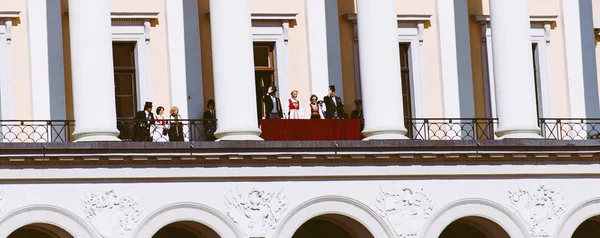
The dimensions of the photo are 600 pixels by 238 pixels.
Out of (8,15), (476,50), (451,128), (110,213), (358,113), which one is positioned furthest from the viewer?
(476,50)

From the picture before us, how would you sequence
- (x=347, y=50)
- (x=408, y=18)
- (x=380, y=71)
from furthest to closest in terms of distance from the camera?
1. (x=408, y=18)
2. (x=347, y=50)
3. (x=380, y=71)

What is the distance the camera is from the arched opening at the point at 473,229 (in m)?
45.1

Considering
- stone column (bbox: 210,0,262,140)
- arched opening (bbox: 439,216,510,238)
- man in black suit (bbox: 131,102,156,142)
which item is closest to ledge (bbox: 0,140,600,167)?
stone column (bbox: 210,0,262,140)

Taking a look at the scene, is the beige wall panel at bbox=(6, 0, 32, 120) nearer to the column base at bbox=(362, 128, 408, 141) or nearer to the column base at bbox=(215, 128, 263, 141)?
the column base at bbox=(215, 128, 263, 141)

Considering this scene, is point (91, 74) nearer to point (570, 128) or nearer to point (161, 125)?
point (161, 125)

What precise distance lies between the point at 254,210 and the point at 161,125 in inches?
143

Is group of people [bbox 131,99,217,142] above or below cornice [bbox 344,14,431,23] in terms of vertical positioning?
below

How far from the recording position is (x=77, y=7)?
42938 mm

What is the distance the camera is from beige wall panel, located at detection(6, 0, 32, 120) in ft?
152

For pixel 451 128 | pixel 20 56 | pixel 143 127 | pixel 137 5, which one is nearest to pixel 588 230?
pixel 451 128

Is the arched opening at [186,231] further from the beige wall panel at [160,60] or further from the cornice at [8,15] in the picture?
the cornice at [8,15]

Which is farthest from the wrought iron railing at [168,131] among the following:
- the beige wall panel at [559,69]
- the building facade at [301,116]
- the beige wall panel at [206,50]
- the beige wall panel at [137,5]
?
the beige wall panel at [559,69]

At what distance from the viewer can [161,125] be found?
45.0 meters

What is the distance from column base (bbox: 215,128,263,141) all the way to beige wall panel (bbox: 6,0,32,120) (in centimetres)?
560
